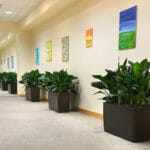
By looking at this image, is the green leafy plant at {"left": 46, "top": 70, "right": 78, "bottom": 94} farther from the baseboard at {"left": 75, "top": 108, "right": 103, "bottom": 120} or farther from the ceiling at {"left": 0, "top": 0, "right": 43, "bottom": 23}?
the ceiling at {"left": 0, "top": 0, "right": 43, "bottom": 23}

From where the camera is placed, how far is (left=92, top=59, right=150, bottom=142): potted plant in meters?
3.07

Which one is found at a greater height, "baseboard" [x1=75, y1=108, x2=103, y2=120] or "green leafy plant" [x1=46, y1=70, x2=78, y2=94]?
"green leafy plant" [x1=46, y1=70, x2=78, y2=94]

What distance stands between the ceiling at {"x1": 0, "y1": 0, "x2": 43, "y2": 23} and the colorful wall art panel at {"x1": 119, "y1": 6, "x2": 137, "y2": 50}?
3105 mm

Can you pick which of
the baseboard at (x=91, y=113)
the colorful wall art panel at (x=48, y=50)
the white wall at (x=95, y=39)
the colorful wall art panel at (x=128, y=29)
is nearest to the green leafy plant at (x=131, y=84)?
the white wall at (x=95, y=39)

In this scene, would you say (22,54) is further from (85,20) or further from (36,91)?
(85,20)

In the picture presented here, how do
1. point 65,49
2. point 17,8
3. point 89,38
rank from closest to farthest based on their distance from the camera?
1. point 89,38
2. point 65,49
3. point 17,8

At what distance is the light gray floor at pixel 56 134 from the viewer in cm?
293

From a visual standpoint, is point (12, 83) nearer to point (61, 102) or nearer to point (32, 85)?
point (32, 85)

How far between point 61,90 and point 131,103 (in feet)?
8.18

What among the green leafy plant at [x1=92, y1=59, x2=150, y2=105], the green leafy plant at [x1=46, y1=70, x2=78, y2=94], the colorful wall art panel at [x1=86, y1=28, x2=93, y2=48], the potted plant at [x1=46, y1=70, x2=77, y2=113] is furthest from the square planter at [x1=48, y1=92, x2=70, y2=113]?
the green leafy plant at [x1=92, y1=59, x2=150, y2=105]

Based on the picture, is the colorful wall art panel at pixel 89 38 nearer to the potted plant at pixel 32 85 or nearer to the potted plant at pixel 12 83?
the potted plant at pixel 32 85

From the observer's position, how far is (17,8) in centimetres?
685

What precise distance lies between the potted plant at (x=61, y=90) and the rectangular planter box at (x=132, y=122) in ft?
7.38

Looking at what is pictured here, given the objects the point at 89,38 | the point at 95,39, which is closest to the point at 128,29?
the point at 95,39
